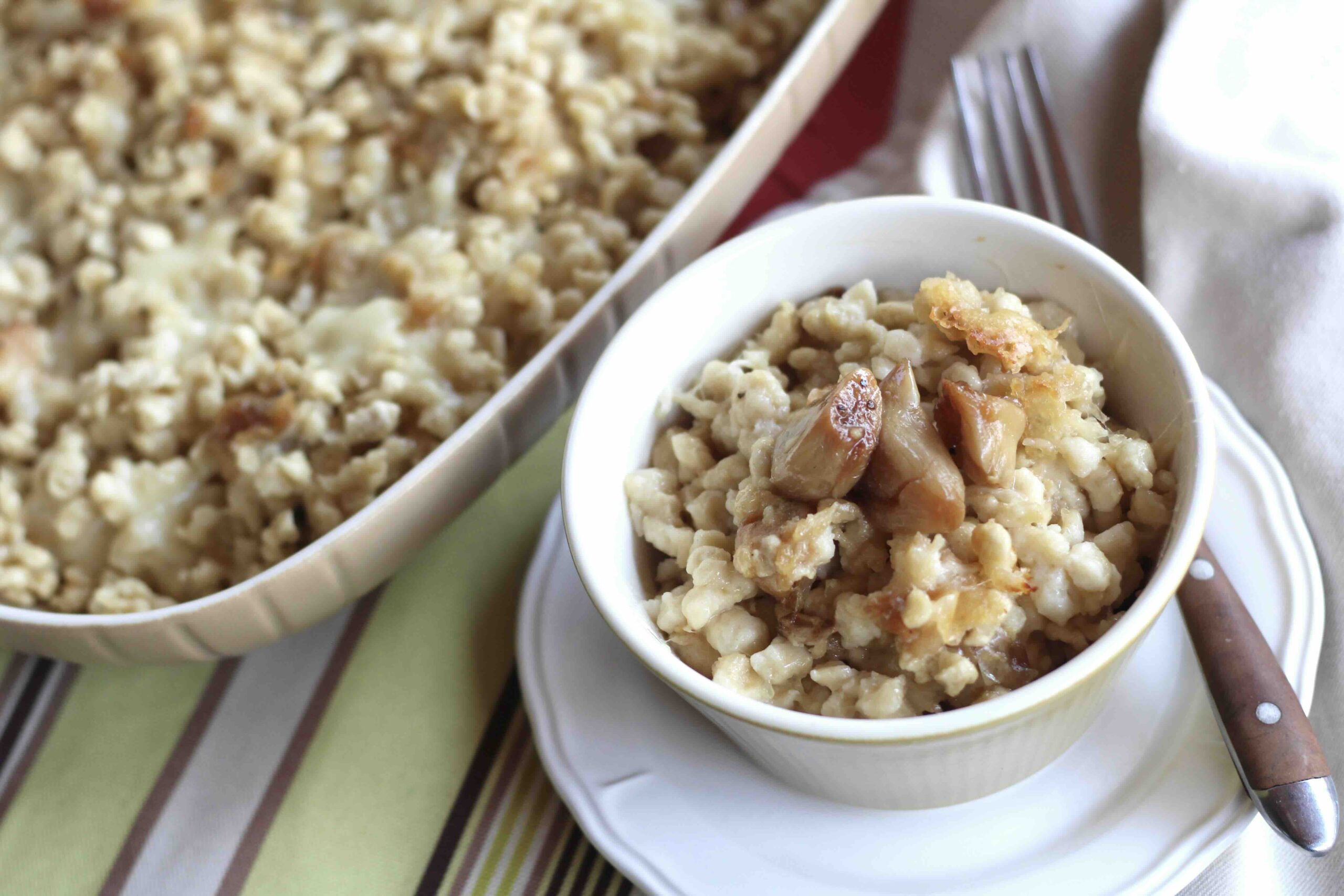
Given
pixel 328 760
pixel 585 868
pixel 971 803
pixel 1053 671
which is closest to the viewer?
pixel 1053 671

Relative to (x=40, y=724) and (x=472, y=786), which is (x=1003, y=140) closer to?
(x=472, y=786)

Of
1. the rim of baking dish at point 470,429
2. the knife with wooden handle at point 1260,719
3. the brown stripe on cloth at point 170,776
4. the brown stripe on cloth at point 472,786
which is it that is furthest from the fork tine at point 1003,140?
the brown stripe on cloth at point 170,776

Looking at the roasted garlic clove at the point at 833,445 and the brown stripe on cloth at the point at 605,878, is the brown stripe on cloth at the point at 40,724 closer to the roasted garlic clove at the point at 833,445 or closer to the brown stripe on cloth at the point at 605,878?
the brown stripe on cloth at the point at 605,878

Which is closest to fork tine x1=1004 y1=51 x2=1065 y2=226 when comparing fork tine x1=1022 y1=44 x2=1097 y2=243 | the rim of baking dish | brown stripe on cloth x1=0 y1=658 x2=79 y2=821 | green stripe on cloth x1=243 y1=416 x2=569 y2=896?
fork tine x1=1022 y1=44 x2=1097 y2=243

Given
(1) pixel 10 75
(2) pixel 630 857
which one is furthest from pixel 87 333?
(2) pixel 630 857

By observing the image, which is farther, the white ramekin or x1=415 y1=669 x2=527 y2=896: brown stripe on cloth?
x1=415 y1=669 x2=527 y2=896: brown stripe on cloth

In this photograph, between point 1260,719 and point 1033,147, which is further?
point 1033,147

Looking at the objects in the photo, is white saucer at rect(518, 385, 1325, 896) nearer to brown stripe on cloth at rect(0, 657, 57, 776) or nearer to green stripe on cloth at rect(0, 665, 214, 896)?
green stripe on cloth at rect(0, 665, 214, 896)

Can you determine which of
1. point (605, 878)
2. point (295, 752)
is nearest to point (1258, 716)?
point (605, 878)
